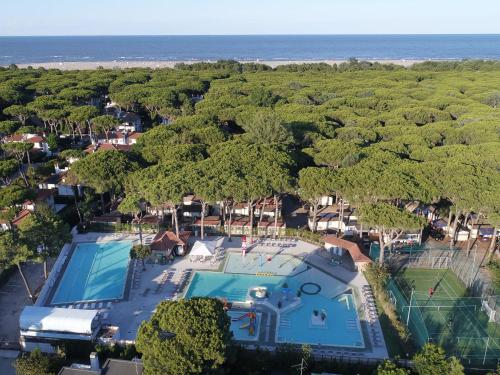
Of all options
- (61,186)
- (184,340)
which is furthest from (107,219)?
(184,340)

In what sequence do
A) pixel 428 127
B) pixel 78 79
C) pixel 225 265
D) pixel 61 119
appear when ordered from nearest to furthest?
pixel 225 265 < pixel 428 127 < pixel 61 119 < pixel 78 79

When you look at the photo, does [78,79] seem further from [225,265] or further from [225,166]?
[225,265]

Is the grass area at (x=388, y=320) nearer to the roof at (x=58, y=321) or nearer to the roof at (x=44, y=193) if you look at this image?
the roof at (x=58, y=321)

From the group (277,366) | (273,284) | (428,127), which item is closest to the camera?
(277,366)

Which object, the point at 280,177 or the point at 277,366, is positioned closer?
the point at 277,366

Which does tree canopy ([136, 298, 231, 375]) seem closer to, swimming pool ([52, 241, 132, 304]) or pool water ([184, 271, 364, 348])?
pool water ([184, 271, 364, 348])

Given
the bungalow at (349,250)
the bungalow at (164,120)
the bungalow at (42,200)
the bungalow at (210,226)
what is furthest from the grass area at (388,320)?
the bungalow at (164,120)

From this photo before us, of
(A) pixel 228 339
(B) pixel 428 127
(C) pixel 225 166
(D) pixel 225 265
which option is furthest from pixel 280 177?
(B) pixel 428 127
